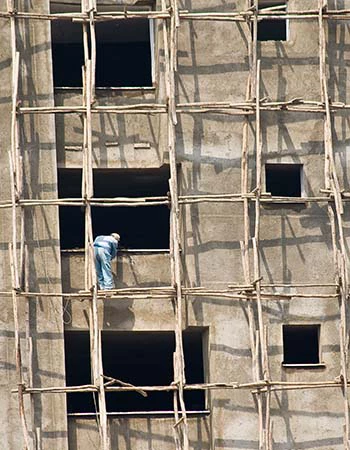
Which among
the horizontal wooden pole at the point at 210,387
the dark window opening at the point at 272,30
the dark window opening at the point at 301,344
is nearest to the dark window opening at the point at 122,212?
the dark window opening at the point at 272,30

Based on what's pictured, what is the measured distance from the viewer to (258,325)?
38.7 meters

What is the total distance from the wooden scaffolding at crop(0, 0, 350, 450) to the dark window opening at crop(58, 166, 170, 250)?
1279 millimetres

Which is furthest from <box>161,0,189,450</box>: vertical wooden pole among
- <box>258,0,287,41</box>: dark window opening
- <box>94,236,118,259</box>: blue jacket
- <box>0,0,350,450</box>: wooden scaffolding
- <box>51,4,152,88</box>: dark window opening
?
<box>258,0,287,41</box>: dark window opening

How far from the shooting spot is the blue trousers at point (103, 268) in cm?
3872

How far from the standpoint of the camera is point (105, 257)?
3891 cm

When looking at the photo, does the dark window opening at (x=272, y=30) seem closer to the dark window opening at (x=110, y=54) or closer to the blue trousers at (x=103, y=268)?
the dark window opening at (x=110, y=54)

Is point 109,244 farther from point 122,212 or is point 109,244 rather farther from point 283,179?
point 122,212

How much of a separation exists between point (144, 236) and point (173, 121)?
7.60 metres

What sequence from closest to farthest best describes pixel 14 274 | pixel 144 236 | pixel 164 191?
pixel 14 274 < pixel 164 191 < pixel 144 236

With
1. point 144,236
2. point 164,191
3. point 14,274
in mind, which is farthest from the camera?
point 144,236

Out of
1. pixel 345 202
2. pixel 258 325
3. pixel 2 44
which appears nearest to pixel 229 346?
pixel 258 325

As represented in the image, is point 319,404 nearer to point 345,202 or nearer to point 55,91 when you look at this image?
point 345,202

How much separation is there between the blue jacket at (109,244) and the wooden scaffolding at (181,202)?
2.03 feet

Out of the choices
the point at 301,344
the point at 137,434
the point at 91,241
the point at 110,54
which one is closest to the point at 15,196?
the point at 91,241
